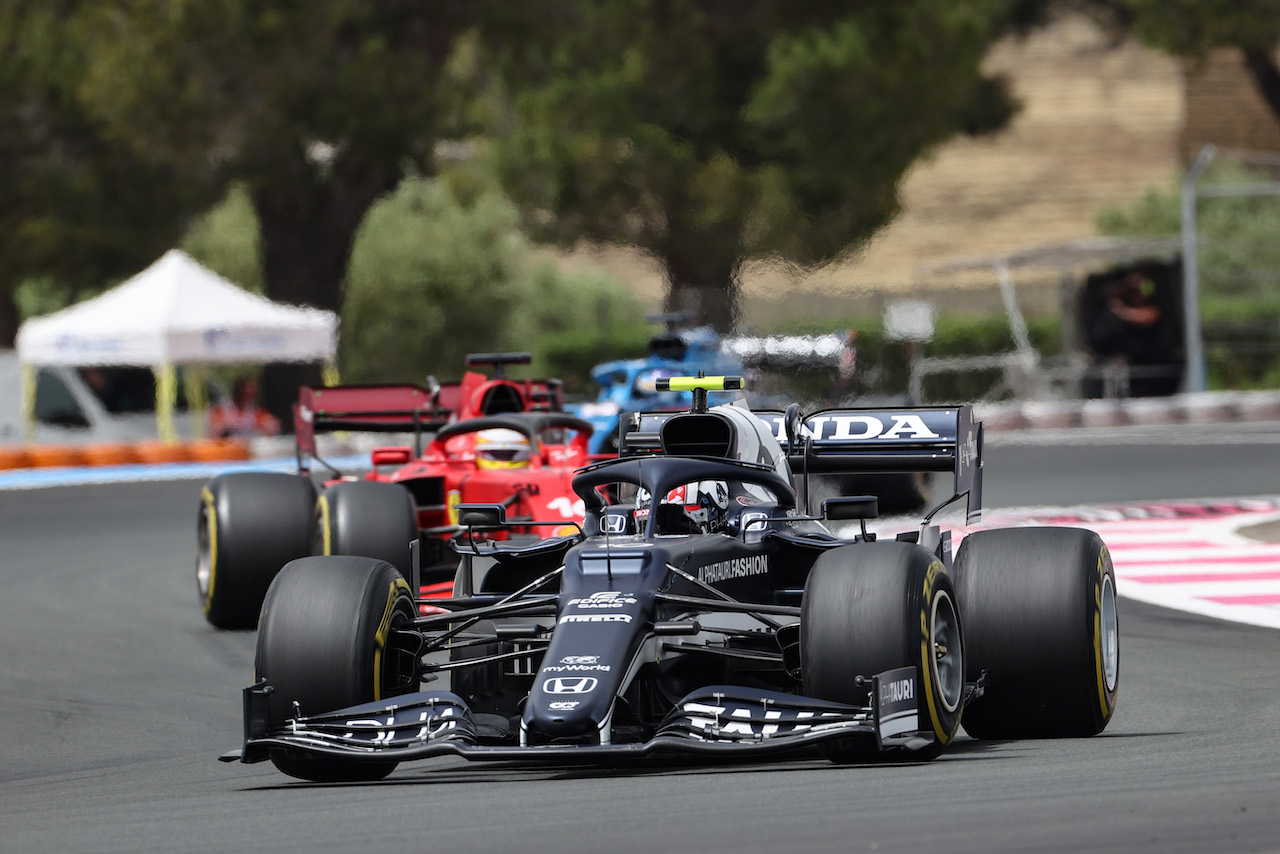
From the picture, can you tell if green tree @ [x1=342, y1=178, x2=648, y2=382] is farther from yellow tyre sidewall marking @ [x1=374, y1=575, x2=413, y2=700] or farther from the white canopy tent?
yellow tyre sidewall marking @ [x1=374, y1=575, x2=413, y2=700]

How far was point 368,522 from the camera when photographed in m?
11.5

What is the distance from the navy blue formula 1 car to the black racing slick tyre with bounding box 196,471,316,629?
13.1ft

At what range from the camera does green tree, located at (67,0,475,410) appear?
31.0 m

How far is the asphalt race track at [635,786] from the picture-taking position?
5414 millimetres

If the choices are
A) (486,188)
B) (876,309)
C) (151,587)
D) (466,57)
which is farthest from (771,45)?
(151,587)

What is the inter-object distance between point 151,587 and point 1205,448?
15.7m

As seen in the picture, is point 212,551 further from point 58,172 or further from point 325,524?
point 58,172

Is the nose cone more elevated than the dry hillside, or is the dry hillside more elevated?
the dry hillside

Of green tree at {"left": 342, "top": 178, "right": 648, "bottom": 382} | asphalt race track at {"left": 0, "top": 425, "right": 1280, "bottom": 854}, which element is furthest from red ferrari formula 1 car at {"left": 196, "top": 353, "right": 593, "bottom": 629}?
green tree at {"left": 342, "top": 178, "right": 648, "bottom": 382}

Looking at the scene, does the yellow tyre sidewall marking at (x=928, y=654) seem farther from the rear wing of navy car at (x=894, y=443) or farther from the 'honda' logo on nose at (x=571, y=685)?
the rear wing of navy car at (x=894, y=443)

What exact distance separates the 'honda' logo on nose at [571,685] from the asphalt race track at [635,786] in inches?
11.5

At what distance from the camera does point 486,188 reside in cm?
4288

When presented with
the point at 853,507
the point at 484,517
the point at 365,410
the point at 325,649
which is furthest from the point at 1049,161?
the point at 325,649

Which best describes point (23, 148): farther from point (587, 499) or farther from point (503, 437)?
point (587, 499)
